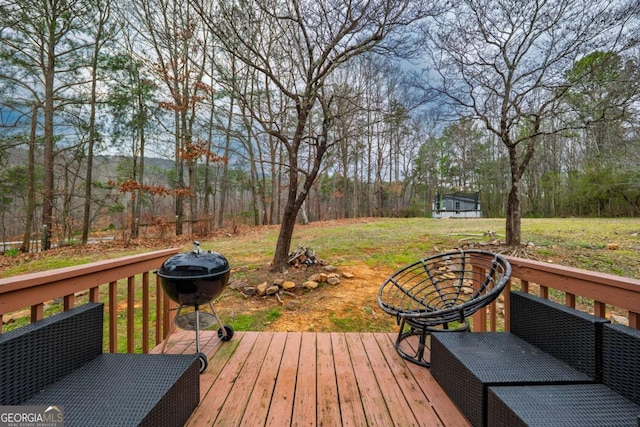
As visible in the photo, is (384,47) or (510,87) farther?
(510,87)

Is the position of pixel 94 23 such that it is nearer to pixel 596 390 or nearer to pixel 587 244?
pixel 596 390

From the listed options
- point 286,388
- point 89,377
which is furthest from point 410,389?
point 89,377

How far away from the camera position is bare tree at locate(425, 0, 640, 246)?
4594mm

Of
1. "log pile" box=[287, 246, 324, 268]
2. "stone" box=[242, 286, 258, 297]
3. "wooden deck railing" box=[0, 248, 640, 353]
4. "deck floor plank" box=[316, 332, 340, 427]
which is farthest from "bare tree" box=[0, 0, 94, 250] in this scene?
"deck floor plank" box=[316, 332, 340, 427]

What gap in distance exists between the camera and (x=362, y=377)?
5.74ft

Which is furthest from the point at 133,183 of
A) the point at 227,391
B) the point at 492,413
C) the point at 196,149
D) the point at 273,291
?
the point at 492,413

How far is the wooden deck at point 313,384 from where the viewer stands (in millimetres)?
1388

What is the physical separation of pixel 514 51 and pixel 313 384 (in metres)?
7.04

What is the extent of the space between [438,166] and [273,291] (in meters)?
21.5

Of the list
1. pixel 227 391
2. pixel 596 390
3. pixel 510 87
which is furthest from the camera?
pixel 510 87

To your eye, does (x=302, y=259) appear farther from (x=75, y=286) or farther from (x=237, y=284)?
(x=75, y=286)
